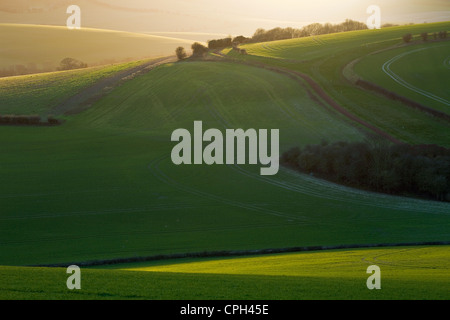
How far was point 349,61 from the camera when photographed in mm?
62562

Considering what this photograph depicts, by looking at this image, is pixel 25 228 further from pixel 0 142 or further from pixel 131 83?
pixel 131 83

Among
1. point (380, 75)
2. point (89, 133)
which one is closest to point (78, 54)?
point (89, 133)

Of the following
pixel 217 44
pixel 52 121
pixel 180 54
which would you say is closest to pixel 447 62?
pixel 217 44

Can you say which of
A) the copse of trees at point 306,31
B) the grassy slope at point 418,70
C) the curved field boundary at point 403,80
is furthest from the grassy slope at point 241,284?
the copse of trees at point 306,31

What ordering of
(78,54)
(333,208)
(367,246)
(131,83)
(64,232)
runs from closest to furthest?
(367,246) → (64,232) → (333,208) → (131,83) → (78,54)

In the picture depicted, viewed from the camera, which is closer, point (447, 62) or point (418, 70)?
point (418, 70)

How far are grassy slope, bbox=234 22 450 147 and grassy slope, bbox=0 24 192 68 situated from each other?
3354cm

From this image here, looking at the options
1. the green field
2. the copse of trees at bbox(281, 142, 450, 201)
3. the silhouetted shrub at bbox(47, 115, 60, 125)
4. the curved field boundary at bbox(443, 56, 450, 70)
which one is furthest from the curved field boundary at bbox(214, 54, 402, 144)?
the silhouetted shrub at bbox(47, 115, 60, 125)

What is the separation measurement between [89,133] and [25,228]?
21791 millimetres

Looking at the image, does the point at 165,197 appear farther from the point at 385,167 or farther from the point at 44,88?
the point at 44,88

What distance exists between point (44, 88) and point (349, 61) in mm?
36962

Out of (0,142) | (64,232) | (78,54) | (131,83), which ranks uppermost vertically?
(78,54)

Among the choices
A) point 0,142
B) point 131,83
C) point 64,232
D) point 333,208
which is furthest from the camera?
point 131,83

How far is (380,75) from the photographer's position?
5697 cm
